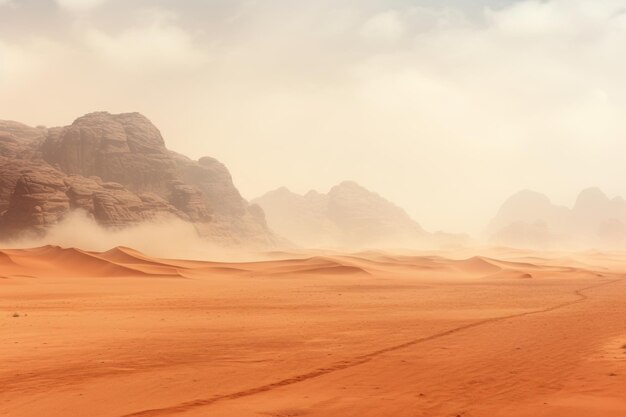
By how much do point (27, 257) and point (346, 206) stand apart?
143 meters

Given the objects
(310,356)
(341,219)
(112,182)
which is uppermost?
(112,182)

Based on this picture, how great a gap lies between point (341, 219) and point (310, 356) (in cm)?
16714

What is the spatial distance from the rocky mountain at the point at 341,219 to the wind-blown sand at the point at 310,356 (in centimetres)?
13869

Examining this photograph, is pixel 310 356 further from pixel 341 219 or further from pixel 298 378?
pixel 341 219

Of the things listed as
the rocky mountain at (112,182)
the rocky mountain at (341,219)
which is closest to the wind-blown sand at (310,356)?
the rocky mountain at (112,182)

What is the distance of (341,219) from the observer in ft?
582

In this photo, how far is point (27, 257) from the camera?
4081 centimetres

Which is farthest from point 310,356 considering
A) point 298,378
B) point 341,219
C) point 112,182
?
point 341,219

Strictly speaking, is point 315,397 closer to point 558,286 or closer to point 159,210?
point 558,286

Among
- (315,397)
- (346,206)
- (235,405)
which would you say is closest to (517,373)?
(315,397)

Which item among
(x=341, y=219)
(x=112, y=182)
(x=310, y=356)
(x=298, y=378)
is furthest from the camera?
(x=341, y=219)

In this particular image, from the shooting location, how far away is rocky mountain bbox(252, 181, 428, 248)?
167 meters

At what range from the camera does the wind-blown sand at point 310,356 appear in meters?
7.24

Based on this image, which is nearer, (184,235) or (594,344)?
(594,344)
